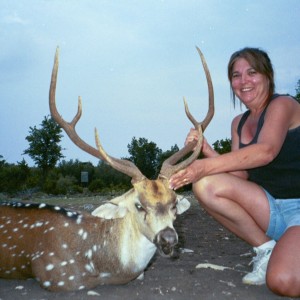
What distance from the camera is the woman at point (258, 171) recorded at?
4312 mm

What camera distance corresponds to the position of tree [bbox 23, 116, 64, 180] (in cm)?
2907

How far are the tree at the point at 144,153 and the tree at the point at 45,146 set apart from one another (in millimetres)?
5896

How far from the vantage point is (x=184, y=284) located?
14.2 ft

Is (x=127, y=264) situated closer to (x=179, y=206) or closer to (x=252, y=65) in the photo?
(x=179, y=206)

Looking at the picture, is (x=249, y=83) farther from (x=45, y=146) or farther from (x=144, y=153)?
(x=45, y=146)

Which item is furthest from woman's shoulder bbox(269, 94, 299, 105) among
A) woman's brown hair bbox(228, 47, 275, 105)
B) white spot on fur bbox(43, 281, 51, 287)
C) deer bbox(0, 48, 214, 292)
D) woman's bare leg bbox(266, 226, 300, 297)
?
white spot on fur bbox(43, 281, 51, 287)

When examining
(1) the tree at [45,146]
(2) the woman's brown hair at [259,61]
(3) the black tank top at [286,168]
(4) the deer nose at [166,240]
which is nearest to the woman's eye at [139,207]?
(4) the deer nose at [166,240]

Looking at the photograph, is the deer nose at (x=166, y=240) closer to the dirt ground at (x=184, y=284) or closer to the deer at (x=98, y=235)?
the deer at (x=98, y=235)

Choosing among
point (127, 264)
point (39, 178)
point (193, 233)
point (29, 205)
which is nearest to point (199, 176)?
point (127, 264)

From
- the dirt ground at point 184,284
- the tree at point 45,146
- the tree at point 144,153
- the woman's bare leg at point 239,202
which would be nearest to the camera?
the dirt ground at point 184,284

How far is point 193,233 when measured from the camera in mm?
7422

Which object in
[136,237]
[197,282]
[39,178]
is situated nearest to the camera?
[136,237]

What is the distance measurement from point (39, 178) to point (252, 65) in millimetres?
22976

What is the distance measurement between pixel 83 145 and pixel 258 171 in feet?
5.75
